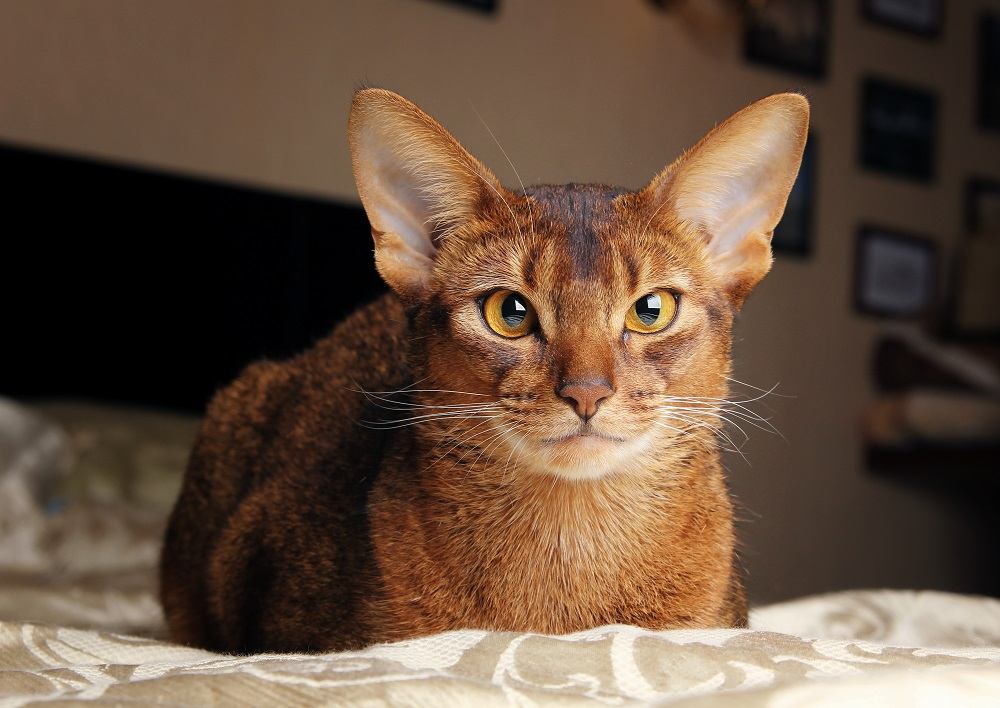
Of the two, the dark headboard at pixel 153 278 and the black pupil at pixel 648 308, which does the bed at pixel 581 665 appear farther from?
the dark headboard at pixel 153 278

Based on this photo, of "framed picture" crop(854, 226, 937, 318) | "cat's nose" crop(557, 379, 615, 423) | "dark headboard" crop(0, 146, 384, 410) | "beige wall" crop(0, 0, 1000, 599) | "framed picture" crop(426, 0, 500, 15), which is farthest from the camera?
"framed picture" crop(854, 226, 937, 318)

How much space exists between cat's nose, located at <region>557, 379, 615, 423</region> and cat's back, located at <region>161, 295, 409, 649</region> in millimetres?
283

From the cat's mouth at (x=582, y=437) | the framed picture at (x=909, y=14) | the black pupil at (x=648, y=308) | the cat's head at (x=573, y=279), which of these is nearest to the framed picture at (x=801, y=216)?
the framed picture at (x=909, y=14)

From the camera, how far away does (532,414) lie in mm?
878

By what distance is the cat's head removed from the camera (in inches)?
35.2

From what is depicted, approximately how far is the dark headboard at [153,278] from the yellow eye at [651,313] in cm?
188

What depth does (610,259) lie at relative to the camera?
3.08 feet

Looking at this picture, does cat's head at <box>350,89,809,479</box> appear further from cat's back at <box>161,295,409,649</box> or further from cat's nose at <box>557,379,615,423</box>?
cat's back at <box>161,295,409,649</box>

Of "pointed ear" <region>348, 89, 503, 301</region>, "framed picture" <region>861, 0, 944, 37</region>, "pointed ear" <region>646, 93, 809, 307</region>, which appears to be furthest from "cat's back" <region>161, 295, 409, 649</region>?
"framed picture" <region>861, 0, 944, 37</region>

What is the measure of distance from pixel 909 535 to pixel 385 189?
3.99 meters

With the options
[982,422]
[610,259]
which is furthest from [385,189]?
[982,422]

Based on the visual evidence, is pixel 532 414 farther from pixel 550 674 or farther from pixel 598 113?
pixel 598 113

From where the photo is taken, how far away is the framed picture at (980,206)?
4.68m

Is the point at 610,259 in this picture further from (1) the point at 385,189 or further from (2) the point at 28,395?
(2) the point at 28,395
